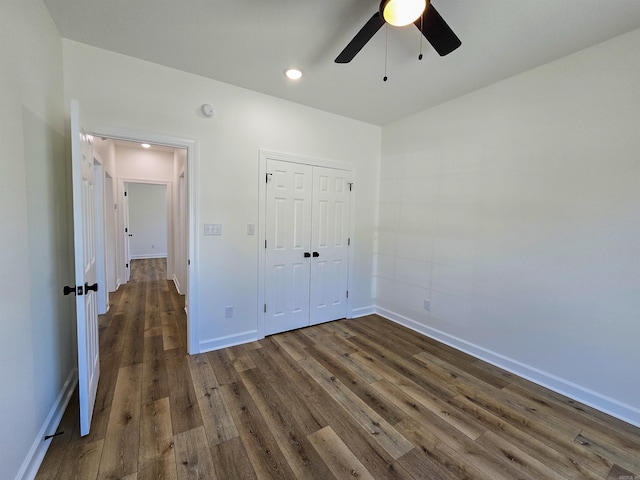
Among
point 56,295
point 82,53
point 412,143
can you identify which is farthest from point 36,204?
point 412,143

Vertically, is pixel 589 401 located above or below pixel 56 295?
below

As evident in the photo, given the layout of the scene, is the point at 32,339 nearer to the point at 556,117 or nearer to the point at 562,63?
the point at 556,117

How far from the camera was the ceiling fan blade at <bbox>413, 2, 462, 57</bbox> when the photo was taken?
140 cm

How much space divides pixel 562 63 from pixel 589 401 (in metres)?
2.66

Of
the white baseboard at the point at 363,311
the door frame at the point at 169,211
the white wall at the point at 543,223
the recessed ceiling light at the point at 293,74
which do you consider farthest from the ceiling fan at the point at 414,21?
the door frame at the point at 169,211

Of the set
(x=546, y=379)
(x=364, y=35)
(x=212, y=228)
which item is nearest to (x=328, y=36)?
(x=364, y=35)

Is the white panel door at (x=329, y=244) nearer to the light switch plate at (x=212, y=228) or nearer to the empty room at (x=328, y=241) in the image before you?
the empty room at (x=328, y=241)

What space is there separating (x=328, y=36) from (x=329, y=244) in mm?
2181

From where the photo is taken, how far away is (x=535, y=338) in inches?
93.4

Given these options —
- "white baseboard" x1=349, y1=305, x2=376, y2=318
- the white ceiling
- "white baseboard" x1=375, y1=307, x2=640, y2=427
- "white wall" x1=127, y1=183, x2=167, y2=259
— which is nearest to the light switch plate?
the white ceiling

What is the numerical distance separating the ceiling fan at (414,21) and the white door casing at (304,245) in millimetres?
1685

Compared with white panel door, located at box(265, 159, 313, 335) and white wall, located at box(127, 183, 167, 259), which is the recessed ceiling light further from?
white wall, located at box(127, 183, 167, 259)

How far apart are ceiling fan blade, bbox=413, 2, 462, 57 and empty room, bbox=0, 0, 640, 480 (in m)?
0.02

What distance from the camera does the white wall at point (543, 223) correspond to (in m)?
1.94
